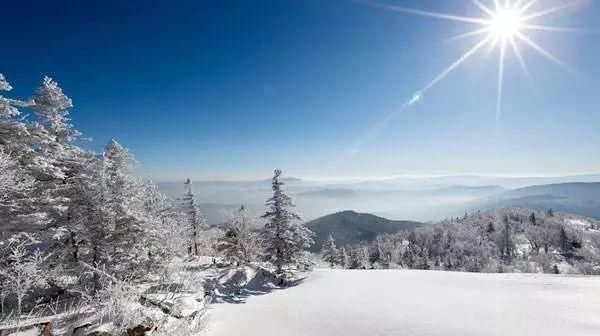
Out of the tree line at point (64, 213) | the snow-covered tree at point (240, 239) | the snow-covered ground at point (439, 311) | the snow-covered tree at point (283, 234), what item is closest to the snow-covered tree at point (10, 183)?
the tree line at point (64, 213)

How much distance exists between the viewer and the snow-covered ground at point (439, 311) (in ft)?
33.7

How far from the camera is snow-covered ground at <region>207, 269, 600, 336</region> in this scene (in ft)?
33.7

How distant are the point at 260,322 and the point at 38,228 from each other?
1069cm

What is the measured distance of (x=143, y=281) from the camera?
1772 cm

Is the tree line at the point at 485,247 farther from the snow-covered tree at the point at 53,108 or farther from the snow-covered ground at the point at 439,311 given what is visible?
the snow-covered tree at the point at 53,108

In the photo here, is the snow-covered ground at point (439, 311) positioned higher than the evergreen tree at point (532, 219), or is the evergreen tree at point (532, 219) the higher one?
the evergreen tree at point (532, 219)

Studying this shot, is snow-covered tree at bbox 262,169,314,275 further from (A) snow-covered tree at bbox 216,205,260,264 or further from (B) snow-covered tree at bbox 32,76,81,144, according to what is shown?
(B) snow-covered tree at bbox 32,76,81,144

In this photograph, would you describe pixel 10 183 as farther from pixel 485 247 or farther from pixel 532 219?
pixel 532 219

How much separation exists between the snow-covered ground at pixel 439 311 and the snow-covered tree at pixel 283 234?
11264mm

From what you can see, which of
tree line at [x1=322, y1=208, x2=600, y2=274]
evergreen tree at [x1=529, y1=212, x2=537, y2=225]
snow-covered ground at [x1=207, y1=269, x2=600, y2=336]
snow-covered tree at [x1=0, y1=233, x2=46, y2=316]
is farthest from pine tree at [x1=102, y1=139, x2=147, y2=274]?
evergreen tree at [x1=529, y1=212, x2=537, y2=225]

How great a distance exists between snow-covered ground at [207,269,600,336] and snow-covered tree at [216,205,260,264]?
744 inches

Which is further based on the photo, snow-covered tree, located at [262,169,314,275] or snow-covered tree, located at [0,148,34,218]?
snow-covered tree, located at [262,169,314,275]

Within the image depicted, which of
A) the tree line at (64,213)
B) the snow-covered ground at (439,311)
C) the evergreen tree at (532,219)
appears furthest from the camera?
Result: the evergreen tree at (532,219)

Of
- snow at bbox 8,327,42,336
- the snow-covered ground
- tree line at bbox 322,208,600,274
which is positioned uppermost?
snow at bbox 8,327,42,336
